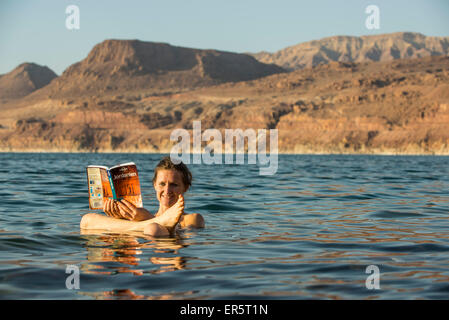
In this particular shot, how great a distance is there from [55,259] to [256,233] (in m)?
3.58

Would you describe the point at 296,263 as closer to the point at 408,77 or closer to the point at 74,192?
the point at 74,192

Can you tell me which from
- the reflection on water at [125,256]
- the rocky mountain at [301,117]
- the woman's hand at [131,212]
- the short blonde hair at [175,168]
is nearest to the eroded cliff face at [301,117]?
the rocky mountain at [301,117]

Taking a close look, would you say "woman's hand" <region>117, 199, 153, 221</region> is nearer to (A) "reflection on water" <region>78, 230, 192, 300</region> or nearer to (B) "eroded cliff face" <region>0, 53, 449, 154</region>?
(A) "reflection on water" <region>78, 230, 192, 300</region>

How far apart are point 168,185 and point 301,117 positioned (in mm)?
147111

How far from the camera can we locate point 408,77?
170375mm

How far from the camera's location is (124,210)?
760 cm

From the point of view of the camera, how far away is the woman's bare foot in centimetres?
719

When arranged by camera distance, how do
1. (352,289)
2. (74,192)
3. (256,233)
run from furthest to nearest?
(74,192) → (256,233) → (352,289)

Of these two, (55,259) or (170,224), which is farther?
(170,224)

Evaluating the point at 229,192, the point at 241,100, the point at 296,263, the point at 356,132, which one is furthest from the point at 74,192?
the point at 241,100

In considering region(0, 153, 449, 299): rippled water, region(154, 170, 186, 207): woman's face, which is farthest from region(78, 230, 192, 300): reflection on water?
region(154, 170, 186, 207): woman's face

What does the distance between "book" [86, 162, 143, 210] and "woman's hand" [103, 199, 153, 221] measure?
2.5 inches

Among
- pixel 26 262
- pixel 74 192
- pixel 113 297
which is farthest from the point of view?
pixel 74 192

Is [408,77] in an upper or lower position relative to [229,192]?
upper
